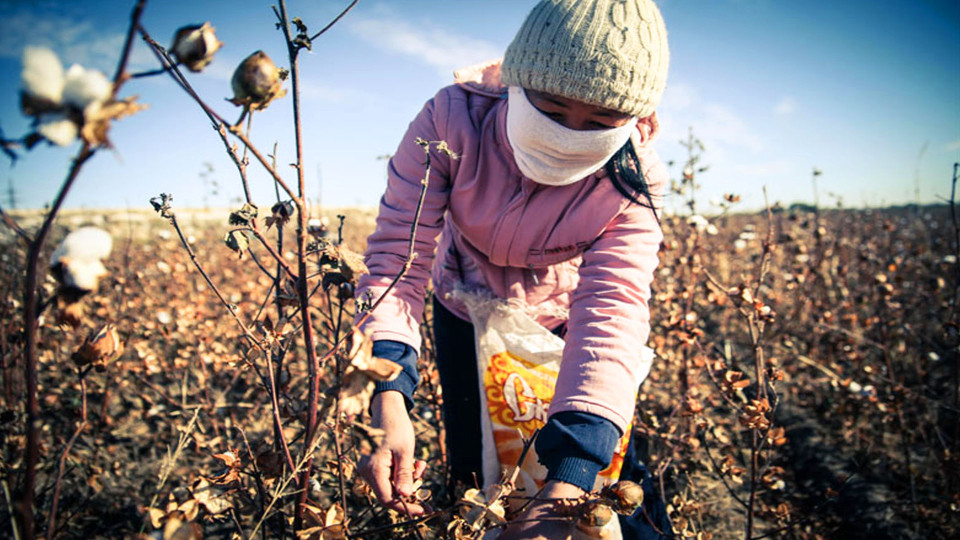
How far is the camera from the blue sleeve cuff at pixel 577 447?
94 centimetres

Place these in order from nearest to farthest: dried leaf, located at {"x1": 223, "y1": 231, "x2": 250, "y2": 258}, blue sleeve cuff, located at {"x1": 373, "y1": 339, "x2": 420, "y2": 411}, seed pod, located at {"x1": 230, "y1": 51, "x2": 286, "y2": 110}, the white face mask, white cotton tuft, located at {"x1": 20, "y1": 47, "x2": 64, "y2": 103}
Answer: white cotton tuft, located at {"x1": 20, "y1": 47, "x2": 64, "y2": 103}
seed pod, located at {"x1": 230, "y1": 51, "x2": 286, "y2": 110}
dried leaf, located at {"x1": 223, "y1": 231, "x2": 250, "y2": 258}
blue sleeve cuff, located at {"x1": 373, "y1": 339, "x2": 420, "y2": 411}
the white face mask

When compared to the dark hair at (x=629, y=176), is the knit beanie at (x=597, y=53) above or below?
above

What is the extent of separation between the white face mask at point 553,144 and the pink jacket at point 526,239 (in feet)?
0.21

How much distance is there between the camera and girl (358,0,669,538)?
1.01 m

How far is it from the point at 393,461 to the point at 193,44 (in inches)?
32.0

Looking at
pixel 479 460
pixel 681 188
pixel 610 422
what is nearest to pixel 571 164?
pixel 610 422

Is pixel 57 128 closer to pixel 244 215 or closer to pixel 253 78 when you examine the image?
pixel 253 78

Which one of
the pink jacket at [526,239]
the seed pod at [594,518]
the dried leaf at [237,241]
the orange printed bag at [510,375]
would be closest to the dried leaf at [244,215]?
the dried leaf at [237,241]

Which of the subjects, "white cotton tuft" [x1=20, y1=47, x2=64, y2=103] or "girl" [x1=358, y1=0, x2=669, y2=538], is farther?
"girl" [x1=358, y1=0, x2=669, y2=538]

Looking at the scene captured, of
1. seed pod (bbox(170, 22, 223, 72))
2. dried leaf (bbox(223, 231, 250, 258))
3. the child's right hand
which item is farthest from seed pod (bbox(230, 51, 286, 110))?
the child's right hand

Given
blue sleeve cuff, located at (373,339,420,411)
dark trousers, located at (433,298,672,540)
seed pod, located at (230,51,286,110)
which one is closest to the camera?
seed pod, located at (230,51,286,110)

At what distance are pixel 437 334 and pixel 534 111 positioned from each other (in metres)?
0.86

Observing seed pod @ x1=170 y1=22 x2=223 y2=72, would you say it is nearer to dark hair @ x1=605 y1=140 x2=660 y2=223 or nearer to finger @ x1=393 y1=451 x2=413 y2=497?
finger @ x1=393 y1=451 x2=413 y2=497

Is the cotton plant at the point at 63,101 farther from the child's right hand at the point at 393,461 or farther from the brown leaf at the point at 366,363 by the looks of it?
the child's right hand at the point at 393,461
